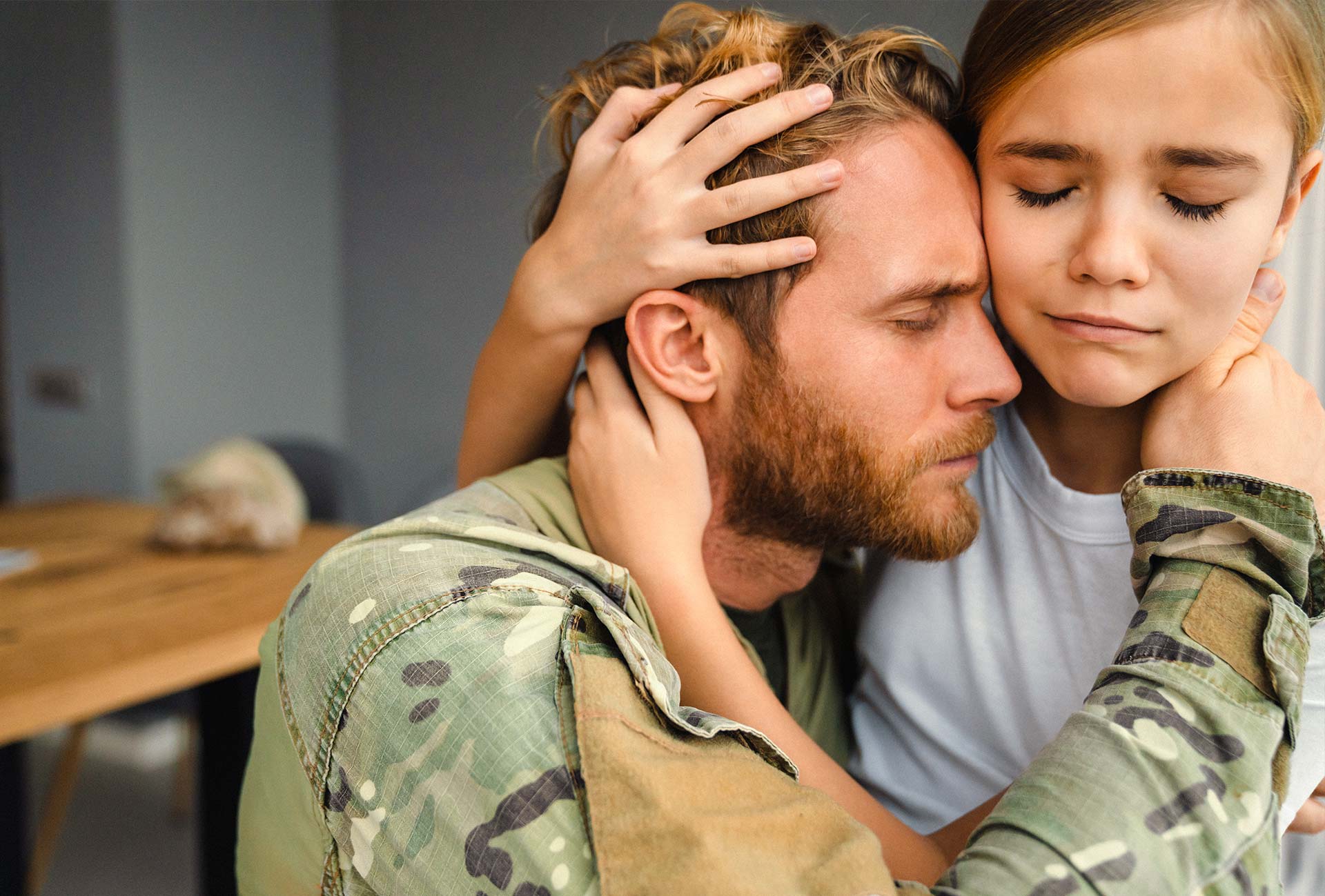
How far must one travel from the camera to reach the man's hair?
1.05m

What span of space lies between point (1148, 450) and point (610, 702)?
1.79 ft

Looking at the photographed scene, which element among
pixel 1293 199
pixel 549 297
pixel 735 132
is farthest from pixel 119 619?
pixel 1293 199

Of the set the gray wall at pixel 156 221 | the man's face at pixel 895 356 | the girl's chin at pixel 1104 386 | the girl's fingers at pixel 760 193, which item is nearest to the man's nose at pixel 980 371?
the man's face at pixel 895 356

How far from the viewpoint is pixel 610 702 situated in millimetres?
686

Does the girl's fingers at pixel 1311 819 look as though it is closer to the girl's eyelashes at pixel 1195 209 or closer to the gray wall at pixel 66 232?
the girl's eyelashes at pixel 1195 209

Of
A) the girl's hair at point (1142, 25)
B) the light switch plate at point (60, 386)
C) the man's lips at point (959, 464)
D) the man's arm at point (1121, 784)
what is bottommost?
the light switch plate at point (60, 386)

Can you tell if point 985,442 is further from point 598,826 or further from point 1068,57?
point 598,826

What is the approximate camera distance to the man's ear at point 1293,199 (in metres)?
0.87

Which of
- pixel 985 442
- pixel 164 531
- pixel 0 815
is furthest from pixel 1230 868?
pixel 164 531

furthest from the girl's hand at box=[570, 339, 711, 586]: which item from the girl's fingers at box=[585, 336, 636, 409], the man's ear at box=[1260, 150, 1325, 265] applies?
the man's ear at box=[1260, 150, 1325, 265]

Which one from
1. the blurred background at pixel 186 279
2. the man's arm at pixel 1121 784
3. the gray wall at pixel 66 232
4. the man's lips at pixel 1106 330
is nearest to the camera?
the man's arm at pixel 1121 784

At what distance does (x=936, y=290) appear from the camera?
3.31 ft

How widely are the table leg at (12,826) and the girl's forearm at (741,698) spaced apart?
1552 millimetres

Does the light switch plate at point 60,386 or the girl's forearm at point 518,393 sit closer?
the girl's forearm at point 518,393
